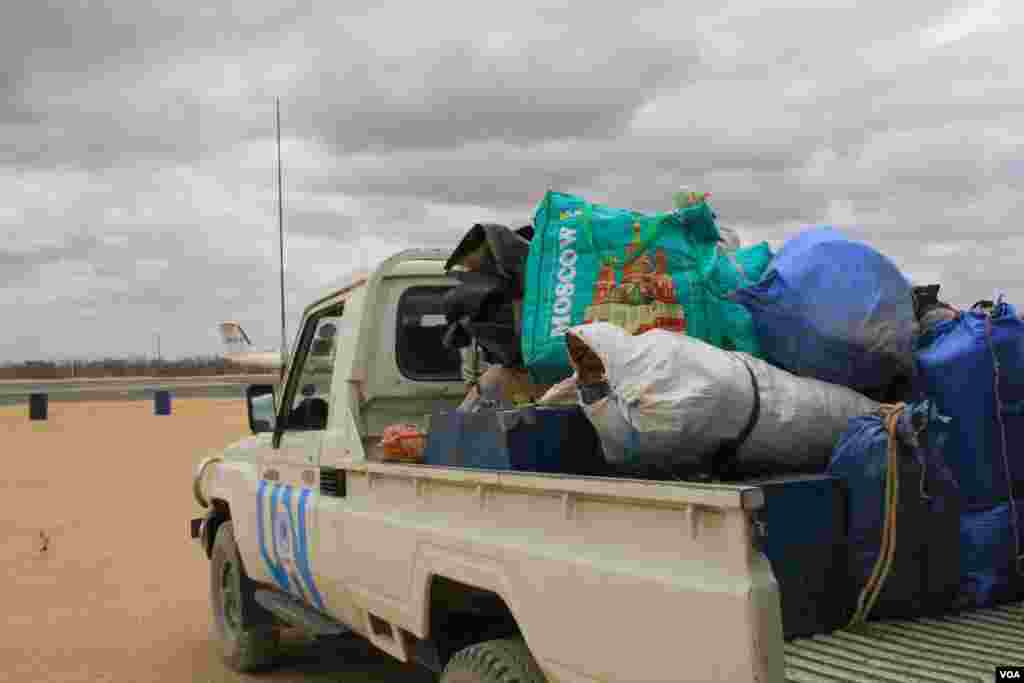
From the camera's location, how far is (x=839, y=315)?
315cm

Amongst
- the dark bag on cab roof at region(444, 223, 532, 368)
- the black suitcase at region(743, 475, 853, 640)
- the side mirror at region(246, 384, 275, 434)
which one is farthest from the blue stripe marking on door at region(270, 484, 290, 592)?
the black suitcase at region(743, 475, 853, 640)

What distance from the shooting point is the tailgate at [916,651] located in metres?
2.35

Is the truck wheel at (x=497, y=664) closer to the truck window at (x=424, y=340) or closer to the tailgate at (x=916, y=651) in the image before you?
the tailgate at (x=916, y=651)

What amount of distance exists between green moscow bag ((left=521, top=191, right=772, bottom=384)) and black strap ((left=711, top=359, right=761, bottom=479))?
52 cm

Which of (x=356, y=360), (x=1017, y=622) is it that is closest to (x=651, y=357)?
(x=1017, y=622)

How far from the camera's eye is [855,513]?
2762 millimetres

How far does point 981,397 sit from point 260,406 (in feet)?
12.4

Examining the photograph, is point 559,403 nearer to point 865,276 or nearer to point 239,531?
point 865,276

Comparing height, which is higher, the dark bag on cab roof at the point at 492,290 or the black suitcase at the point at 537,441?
the dark bag on cab roof at the point at 492,290

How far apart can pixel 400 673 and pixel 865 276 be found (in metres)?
3.85

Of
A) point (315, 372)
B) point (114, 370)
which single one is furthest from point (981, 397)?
point (114, 370)

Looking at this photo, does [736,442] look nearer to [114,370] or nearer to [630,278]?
[630,278]

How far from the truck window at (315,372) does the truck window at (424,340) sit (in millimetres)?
351

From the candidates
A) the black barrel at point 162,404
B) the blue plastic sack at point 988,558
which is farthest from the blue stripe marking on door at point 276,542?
the black barrel at point 162,404
